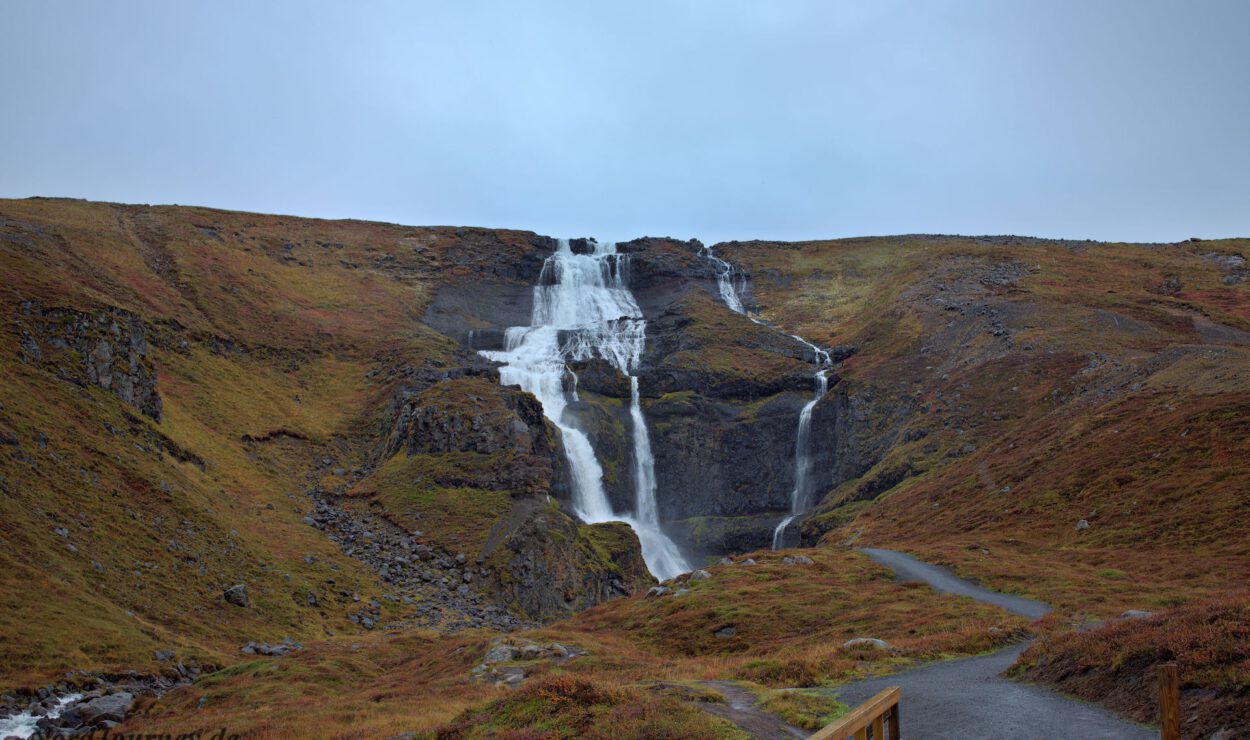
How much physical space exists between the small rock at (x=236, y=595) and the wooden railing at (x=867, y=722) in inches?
1351

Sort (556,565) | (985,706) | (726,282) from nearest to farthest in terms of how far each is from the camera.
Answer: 1. (985,706)
2. (556,565)
3. (726,282)

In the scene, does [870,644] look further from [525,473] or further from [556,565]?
[525,473]

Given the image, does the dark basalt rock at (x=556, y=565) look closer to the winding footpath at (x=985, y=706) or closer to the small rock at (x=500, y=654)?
the small rock at (x=500, y=654)

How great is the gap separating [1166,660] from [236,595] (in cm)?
3584

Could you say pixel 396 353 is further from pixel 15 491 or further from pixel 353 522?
pixel 15 491

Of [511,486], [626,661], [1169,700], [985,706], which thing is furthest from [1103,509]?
[1169,700]

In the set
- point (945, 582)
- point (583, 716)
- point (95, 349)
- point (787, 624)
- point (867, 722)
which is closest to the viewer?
point (867, 722)

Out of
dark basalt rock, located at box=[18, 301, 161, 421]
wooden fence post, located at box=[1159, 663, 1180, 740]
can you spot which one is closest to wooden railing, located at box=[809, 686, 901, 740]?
wooden fence post, located at box=[1159, 663, 1180, 740]

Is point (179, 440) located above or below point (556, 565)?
above

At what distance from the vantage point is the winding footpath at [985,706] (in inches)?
451

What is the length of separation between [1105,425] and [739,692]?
136 ft

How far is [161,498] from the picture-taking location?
38531mm

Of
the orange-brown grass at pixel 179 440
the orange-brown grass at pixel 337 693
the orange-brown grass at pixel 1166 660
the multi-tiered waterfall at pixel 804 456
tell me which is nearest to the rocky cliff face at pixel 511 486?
the orange-brown grass at pixel 179 440

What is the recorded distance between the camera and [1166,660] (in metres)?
12.0
